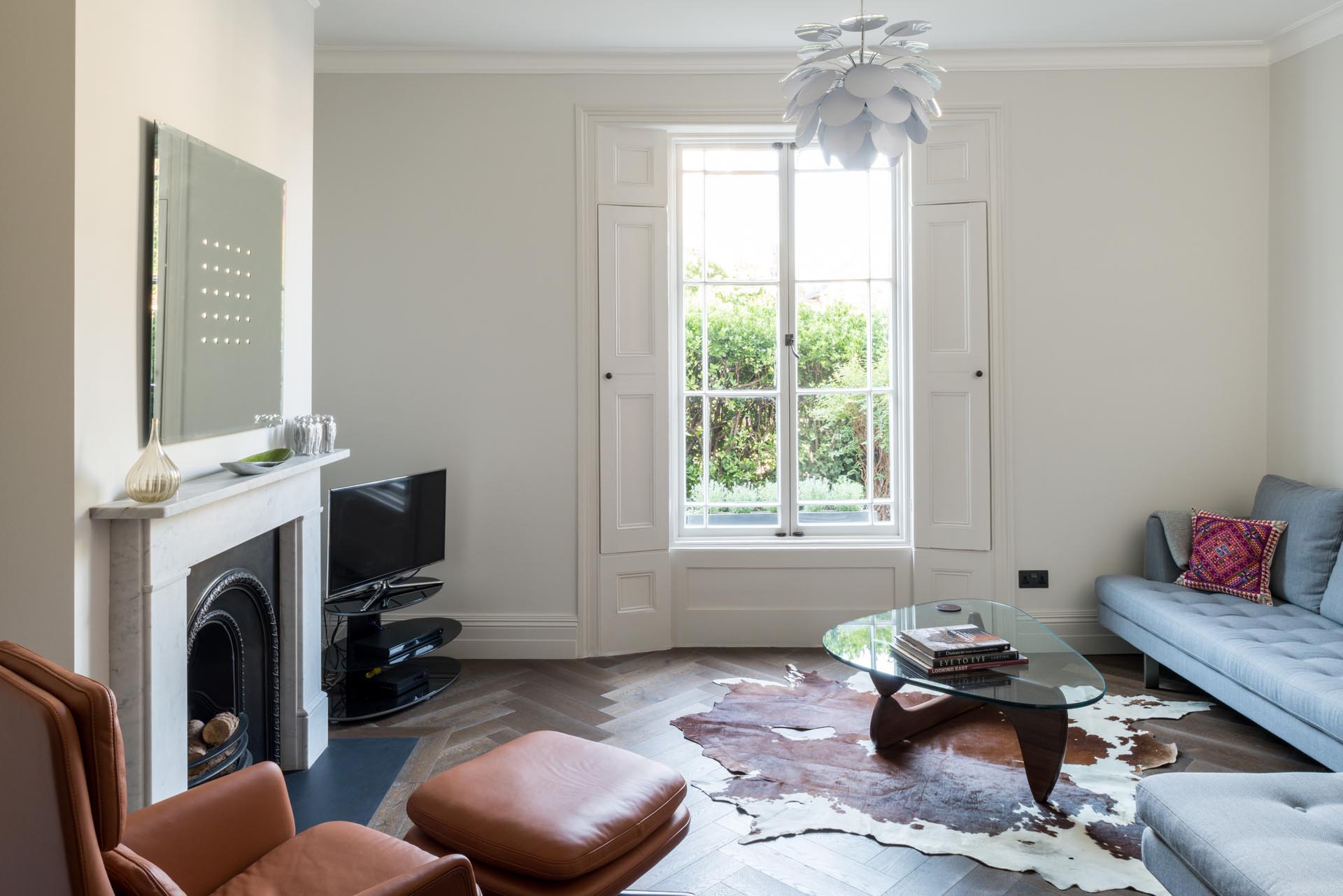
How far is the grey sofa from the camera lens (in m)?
1.75

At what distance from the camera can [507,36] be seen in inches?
155

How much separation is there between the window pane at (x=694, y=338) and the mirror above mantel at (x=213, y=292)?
2.11 m

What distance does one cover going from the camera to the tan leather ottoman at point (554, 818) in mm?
1713

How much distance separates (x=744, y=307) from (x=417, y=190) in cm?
170

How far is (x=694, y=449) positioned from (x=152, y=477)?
9.35 ft

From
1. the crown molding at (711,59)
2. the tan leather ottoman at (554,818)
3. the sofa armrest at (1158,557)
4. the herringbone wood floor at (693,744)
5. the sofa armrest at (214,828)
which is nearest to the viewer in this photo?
the sofa armrest at (214,828)

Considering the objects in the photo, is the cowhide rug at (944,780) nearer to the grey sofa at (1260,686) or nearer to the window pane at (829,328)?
the grey sofa at (1260,686)

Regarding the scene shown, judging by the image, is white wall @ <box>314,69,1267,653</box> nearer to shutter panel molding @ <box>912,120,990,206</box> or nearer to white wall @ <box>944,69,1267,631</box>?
white wall @ <box>944,69,1267,631</box>

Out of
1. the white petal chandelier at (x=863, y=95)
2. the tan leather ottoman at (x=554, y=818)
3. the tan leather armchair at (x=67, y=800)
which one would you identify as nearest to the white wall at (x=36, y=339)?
the tan leather armchair at (x=67, y=800)

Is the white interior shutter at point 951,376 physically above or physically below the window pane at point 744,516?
above

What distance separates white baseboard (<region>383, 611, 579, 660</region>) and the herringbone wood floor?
0.06 meters

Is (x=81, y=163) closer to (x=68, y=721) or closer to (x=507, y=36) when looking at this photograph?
(x=68, y=721)

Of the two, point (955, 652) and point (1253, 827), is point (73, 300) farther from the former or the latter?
point (1253, 827)

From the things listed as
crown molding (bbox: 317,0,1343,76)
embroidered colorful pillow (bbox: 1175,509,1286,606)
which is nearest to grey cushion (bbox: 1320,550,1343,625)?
embroidered colorful pillow (bbox: 1175,509,1286,606)
